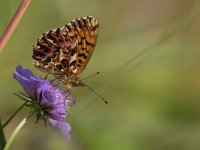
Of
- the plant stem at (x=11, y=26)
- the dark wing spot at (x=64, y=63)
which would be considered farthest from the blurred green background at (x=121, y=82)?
the plant stem at (x=11, y=26)

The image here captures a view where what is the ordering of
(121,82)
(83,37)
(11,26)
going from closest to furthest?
(11,26)
(83,37)
(121,82)

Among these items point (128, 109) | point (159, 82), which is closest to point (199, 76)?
point (159, 82)

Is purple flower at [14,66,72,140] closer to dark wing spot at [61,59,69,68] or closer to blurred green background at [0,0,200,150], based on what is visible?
dark wing spot at [61,59,69,68]

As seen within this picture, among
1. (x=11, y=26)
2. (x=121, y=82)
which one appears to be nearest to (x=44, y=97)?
(x=11, y=26)

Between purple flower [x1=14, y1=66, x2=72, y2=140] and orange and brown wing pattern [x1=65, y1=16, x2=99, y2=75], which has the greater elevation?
orange and brown wing pattern [x1=65, y1=16, x2=99, y2=75]

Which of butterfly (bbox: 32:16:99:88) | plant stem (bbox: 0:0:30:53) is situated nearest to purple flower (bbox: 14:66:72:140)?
butterfly (bbox: 32:16:99:88)

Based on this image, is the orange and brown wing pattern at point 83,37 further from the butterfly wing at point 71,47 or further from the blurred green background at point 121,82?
the blurred green background at point 121,82

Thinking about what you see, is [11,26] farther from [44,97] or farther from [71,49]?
[71,49]

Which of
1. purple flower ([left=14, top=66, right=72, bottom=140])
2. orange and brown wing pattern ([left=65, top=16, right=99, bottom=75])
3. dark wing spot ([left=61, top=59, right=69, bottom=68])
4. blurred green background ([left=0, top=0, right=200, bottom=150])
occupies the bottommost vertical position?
blurred green background ([left=0, top=0, right=200, bottom=150])
